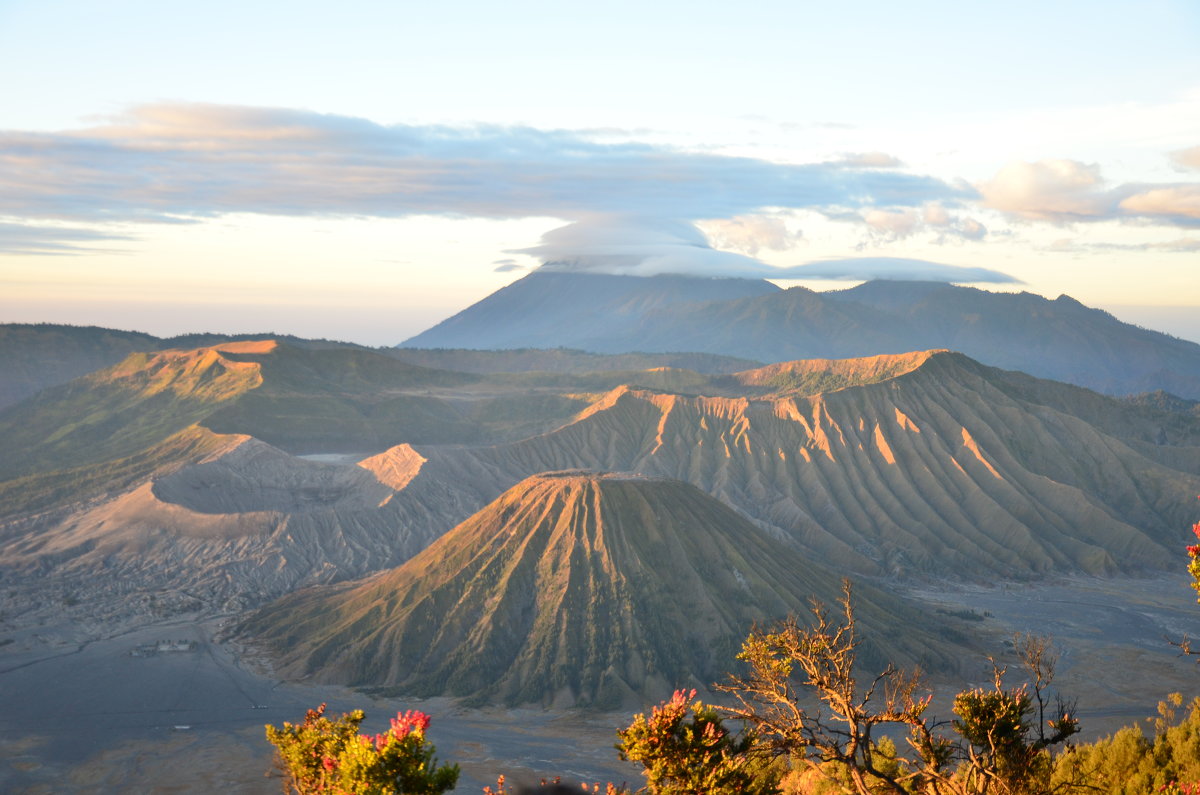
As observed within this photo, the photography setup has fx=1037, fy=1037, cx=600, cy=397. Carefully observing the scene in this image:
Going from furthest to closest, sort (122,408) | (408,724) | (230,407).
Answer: (122,408) < (230,407) < (408,724)

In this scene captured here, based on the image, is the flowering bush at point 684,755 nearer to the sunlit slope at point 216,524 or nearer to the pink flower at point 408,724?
the pink flower at point 408,724

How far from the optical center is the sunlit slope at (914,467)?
101812 mm

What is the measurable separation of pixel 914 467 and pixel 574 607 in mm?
57331

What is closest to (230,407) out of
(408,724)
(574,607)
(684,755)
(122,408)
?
(122,408)

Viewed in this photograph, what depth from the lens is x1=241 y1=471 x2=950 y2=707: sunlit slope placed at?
209ft

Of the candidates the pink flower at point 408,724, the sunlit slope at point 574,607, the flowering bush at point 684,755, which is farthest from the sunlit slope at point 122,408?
the flowering bush at point 684,755

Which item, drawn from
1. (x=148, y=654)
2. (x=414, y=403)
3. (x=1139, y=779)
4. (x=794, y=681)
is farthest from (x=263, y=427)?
(x=1139, y=779)

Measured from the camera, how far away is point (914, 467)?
111188mm

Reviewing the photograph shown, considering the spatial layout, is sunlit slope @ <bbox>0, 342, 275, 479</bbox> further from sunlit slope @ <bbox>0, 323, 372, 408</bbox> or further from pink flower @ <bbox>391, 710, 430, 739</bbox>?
pink flower @ <bbox>391, 710, 430, 739</bbox>

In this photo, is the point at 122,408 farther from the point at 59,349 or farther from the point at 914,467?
the point at 914,467

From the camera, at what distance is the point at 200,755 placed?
52.3m

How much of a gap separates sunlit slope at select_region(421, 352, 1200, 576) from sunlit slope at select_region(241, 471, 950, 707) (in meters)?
28.1

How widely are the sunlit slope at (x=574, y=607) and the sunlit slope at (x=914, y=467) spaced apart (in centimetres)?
2809

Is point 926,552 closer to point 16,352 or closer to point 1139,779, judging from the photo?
point 1139,779
